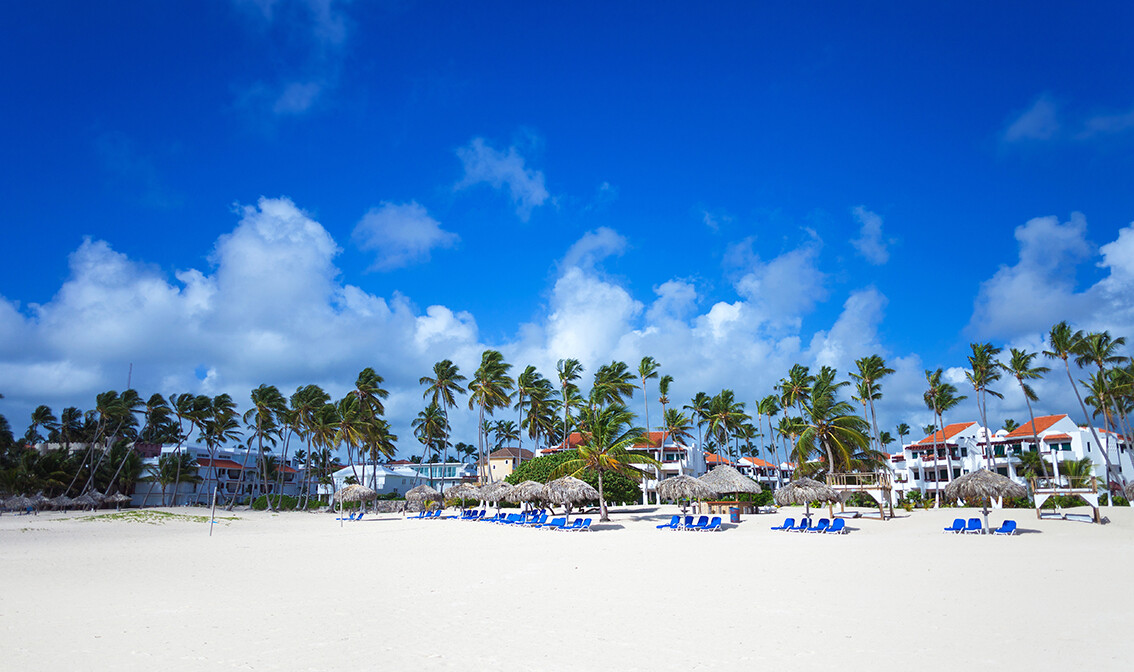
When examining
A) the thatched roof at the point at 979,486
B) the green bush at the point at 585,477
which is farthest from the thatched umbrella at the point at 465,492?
the thatched roof at the point at 979,486

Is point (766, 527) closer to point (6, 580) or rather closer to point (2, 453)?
point (6, 580)

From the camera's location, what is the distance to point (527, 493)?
32.9 m

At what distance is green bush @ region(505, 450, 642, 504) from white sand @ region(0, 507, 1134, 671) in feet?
61.7

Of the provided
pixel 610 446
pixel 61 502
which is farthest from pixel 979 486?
pixel 61 502

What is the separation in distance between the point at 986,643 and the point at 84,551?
2346 cm

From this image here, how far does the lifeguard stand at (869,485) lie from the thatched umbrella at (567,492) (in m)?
11.8

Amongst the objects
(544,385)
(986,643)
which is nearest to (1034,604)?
(986,643)

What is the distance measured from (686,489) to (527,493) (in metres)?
8.06

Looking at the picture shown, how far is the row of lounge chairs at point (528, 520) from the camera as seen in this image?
28.0 meters

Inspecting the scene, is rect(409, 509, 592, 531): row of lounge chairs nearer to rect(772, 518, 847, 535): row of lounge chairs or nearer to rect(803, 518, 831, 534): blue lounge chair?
rect(772, 518, 847, 535): row of lounge chairs

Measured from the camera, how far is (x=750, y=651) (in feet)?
24.9

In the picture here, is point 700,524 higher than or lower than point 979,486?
lower

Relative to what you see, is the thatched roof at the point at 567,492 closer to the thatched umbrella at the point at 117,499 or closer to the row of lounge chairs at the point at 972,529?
the row of lounge chairs at the point at 972,529

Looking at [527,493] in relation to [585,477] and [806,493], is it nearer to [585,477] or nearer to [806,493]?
[585,477]
